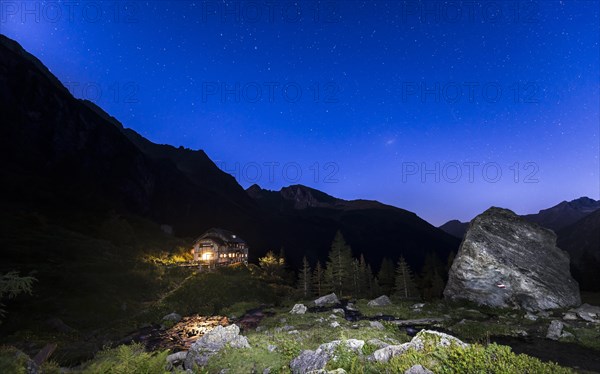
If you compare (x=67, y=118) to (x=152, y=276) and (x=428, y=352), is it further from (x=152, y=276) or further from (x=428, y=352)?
(x=428, y=352)

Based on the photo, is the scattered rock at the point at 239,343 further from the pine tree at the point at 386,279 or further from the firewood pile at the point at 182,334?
the pine tree at the point at 386,279

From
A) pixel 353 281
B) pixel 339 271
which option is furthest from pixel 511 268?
pixel 339 271

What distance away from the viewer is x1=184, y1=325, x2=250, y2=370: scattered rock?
62.2ft

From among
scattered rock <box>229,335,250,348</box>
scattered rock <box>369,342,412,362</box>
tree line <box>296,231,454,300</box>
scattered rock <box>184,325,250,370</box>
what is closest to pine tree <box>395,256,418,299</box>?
tree line <box>296,231,454,300</box>

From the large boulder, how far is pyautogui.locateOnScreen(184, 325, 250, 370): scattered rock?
119 ft

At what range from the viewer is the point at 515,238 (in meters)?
45.1

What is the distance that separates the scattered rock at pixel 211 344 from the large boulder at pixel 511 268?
36322mm

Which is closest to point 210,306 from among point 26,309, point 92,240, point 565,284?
point 26,309

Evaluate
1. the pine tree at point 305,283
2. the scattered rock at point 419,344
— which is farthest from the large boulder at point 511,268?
the scattered rock at point 419,344

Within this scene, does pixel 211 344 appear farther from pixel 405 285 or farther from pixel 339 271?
pixel 405 285

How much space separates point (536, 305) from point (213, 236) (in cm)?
7636

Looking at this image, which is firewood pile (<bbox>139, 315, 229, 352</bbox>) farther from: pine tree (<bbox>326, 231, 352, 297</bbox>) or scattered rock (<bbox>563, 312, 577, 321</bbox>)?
scattered rock (<bbox>563, 312, 577, 321</bbox>)

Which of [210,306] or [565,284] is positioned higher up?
[565,284]

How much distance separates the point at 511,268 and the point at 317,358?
38136mm
